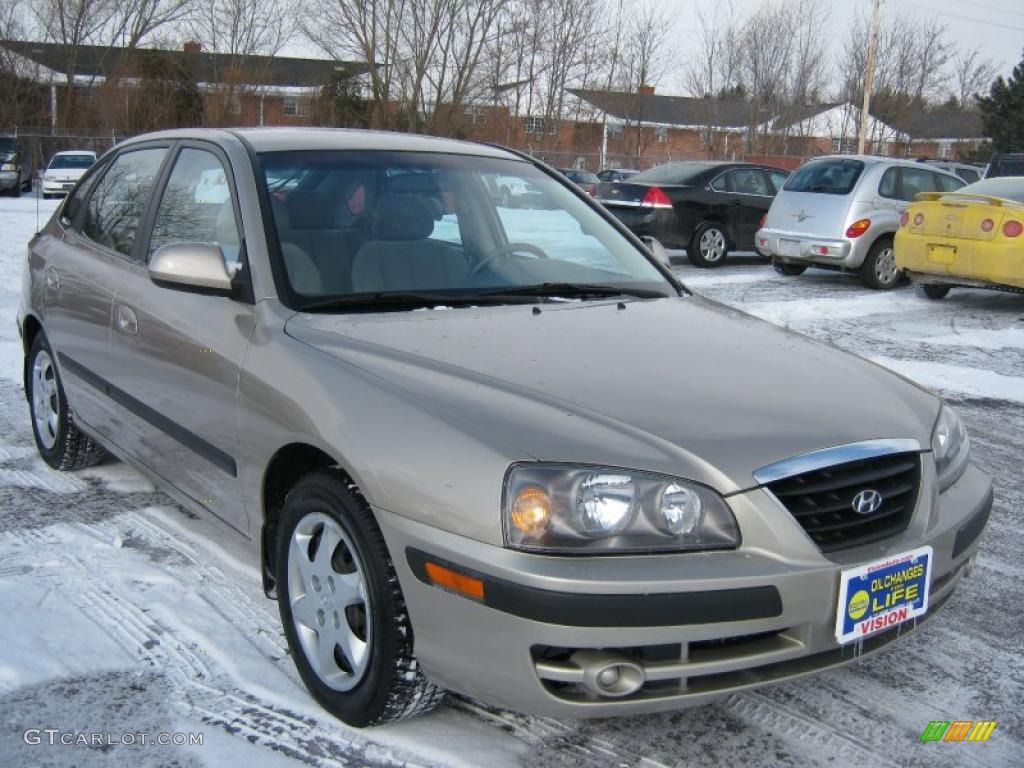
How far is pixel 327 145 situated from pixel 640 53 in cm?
4293

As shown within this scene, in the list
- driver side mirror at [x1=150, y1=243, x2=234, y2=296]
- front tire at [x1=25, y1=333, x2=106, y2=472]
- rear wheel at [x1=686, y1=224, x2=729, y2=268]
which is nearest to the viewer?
driver side mirror at [x1=150, y1=243, x2=234, y2=296]

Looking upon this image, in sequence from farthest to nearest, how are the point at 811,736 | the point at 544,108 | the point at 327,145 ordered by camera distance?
the point at 544,108
the point at 327,145
the point at 811,736

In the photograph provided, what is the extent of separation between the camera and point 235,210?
3.37 meters

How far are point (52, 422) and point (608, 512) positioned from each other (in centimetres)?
346

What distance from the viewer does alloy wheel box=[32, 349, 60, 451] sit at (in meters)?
4.75

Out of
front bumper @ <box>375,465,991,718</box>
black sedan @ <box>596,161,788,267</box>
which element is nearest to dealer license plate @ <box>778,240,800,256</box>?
black sedan @ <box>596,161,788,267</box>

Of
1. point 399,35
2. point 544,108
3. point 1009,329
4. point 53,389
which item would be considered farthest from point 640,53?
point 53,389

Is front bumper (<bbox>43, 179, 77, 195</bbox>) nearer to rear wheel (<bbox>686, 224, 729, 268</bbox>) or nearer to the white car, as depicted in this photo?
the white car

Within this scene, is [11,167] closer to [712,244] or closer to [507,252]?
[712,244]

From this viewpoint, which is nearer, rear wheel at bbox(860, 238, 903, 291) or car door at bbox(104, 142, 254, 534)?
car door at bbox(104, 142, 254, 534)

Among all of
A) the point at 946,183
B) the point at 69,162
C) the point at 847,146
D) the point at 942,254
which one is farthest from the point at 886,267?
the point at 847,146

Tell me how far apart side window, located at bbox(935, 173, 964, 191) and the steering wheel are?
35.0ft

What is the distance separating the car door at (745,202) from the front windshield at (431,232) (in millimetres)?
10529

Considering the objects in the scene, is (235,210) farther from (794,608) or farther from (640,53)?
(640,53)
